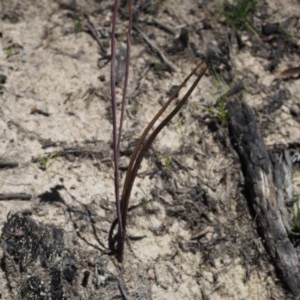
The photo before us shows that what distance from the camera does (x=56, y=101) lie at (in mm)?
2488

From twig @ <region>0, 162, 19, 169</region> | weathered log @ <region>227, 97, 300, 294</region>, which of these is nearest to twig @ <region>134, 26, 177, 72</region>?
weathered log @ <region>227, 97, 300, 294</region>

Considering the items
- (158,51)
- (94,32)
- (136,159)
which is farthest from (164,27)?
(136,159)

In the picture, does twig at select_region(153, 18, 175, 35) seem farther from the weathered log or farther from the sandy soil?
the weathered log

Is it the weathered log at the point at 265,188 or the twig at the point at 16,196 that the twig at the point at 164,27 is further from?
the twig at the point at 16,196

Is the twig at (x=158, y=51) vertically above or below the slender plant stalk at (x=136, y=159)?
above

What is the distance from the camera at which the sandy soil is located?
2.05m

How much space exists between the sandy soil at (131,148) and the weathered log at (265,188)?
4cm

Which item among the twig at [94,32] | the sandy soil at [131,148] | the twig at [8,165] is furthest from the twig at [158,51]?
the twig at [8,165]

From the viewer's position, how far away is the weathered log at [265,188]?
216 cm

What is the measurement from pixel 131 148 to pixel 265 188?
63 cm

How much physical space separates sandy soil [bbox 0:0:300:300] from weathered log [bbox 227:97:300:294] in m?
0.04

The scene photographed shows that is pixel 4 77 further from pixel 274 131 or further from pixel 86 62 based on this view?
pixel 274 131

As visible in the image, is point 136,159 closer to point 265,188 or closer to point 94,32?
point 265,188

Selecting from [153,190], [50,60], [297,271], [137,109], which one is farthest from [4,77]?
[297,271]
